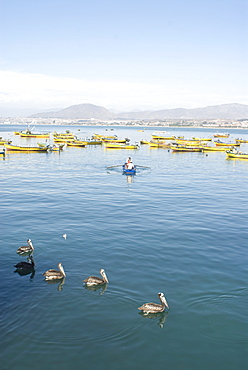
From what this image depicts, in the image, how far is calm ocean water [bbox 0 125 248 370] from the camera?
40.2ft

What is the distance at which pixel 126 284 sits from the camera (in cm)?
1684

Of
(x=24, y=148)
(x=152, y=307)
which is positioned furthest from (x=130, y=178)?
(x=24, y=148)

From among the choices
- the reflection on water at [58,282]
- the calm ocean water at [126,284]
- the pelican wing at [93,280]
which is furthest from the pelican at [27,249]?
the pelican wing at [93,280]

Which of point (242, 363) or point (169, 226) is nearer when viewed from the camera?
point (242, 363)

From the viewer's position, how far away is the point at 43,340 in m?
Result: 12.7

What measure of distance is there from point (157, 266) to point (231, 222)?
36.4 feet

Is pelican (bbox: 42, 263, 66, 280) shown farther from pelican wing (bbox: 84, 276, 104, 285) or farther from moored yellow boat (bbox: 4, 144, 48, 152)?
moored yellow boat (bbox: 4, 144, 48, 152)

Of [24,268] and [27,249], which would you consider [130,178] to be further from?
[24,268]

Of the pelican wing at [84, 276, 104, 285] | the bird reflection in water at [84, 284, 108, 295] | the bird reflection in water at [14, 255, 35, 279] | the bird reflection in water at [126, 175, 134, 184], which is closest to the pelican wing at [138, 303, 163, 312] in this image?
the bird reflection in water at [84, 284, 108, 295]

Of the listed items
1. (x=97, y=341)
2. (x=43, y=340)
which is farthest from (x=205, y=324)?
(x=43, y=340)

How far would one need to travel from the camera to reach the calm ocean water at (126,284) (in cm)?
1226

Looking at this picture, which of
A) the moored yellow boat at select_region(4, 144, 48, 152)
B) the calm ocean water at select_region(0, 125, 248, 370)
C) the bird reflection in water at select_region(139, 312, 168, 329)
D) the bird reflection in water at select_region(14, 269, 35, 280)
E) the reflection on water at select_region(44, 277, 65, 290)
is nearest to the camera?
the calm ocean water at select_region(0, 125, 248, 370)

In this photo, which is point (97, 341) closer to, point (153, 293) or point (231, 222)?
point (153, 293)

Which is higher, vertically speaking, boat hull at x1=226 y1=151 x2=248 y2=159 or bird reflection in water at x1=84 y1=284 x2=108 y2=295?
boat hull at x1=226 y1=151 x2=248 y2=159
